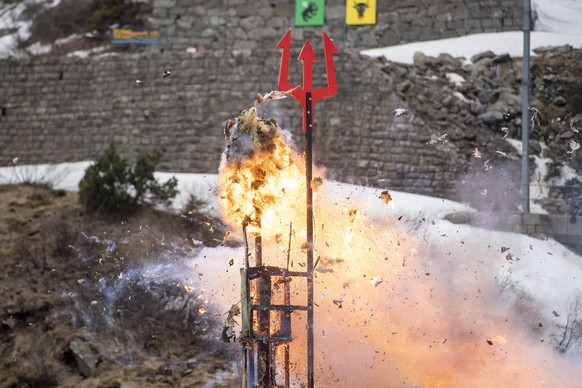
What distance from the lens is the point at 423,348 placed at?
18.4 m

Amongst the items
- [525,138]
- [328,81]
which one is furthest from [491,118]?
[328,81]

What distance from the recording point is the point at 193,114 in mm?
28047

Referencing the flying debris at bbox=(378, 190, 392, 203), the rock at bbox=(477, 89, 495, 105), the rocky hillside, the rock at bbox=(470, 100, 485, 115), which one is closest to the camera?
the flying debris at bbox=(378, 190, 392, 203)

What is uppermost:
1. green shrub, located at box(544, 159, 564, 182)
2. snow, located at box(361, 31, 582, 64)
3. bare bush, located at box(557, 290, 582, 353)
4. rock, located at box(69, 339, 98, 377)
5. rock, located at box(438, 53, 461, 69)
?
snow, located at box(361, 31, 582, 64)

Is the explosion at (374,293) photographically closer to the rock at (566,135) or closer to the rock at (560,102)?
the rock at (566,135)

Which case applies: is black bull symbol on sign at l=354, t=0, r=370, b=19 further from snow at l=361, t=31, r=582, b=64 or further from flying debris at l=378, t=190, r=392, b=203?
flying debris at l=378, t=190, r=392, b=203

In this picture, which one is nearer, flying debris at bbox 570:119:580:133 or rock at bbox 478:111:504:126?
rock at bbox 478:111:504:126

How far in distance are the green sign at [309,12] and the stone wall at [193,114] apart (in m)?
7.05

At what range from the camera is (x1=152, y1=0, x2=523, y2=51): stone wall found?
111ft

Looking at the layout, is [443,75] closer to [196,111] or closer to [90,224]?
[196,111]

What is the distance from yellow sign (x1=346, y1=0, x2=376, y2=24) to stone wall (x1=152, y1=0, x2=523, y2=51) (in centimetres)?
17

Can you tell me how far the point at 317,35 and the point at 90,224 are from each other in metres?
12.6

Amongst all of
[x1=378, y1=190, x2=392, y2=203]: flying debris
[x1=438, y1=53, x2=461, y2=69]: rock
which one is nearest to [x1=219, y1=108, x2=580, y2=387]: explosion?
[x1=378, y1=190, x2=392, y2=203]: flying debris

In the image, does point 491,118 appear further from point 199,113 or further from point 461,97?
point 199,113
